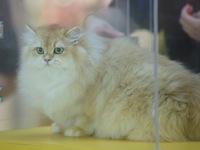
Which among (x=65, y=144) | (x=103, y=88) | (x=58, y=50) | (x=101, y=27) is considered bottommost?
(x=65, y=144)

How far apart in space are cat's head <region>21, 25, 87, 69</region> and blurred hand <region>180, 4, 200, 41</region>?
72cm

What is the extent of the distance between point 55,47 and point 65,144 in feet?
1.15

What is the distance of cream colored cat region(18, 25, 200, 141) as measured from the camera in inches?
56.9

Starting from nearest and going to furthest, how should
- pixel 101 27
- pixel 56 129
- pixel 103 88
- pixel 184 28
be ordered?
1. pixel 103 88
2. pixel 56 129
3. pixel 101 27
4. pixel 184 28

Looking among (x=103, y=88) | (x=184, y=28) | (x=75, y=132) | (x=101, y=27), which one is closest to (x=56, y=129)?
(x=75, y=132)

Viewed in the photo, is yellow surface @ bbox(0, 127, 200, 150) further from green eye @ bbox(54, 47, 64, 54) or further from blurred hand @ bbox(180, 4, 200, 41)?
blurred hand @ bbox(180, 4, 200, 41)

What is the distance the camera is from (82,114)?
1587mm

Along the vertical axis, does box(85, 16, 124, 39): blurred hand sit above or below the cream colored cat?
above

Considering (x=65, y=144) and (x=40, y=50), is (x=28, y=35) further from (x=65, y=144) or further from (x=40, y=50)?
(x=65, y=144)

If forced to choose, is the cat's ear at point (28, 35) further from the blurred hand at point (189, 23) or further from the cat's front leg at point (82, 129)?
the blurred hand at point (189, 23)

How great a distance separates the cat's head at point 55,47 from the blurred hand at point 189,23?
717mm

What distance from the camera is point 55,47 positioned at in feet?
5.13

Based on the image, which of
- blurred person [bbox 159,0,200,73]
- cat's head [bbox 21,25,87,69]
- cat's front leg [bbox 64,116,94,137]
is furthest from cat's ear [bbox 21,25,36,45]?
blurred person [bbox 159,0,200,73]

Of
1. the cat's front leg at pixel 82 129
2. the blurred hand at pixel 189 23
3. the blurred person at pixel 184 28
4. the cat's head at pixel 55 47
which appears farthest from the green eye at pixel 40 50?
the blurred hand at pixel 189 23
